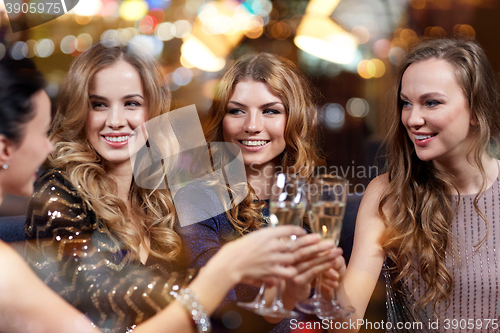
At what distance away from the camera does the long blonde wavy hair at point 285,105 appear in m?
1.47

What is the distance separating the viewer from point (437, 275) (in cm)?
145

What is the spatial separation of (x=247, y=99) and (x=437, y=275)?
843mm

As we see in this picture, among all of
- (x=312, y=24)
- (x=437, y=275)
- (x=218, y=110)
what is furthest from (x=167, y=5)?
(x=437, y=275)

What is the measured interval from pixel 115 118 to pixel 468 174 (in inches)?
45.5

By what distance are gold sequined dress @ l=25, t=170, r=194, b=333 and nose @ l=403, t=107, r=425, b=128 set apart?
80 centimetres

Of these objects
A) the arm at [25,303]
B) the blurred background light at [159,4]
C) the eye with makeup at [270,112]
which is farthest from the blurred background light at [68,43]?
the arm at [25,303]

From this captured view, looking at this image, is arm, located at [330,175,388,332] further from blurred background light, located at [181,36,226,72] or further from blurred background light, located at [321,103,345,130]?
blurred background light, located at [181,36,226,72]

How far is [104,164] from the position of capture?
1381 millimetres

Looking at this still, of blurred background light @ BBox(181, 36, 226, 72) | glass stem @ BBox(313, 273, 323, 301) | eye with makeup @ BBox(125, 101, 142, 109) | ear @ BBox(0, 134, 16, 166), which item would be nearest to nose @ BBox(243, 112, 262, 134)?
blurred background light @ BBox(181, 36, 226, 72)

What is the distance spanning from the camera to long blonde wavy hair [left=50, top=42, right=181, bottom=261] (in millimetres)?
1277

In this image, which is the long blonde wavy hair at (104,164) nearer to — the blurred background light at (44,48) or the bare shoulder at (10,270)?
the blurred background light at (44,48)

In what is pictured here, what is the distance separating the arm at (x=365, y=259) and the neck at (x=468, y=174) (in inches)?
9.1

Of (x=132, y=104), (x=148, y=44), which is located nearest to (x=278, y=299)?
(x=132, y=104)

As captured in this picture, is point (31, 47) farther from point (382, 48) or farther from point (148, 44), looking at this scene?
point (382, 48)
